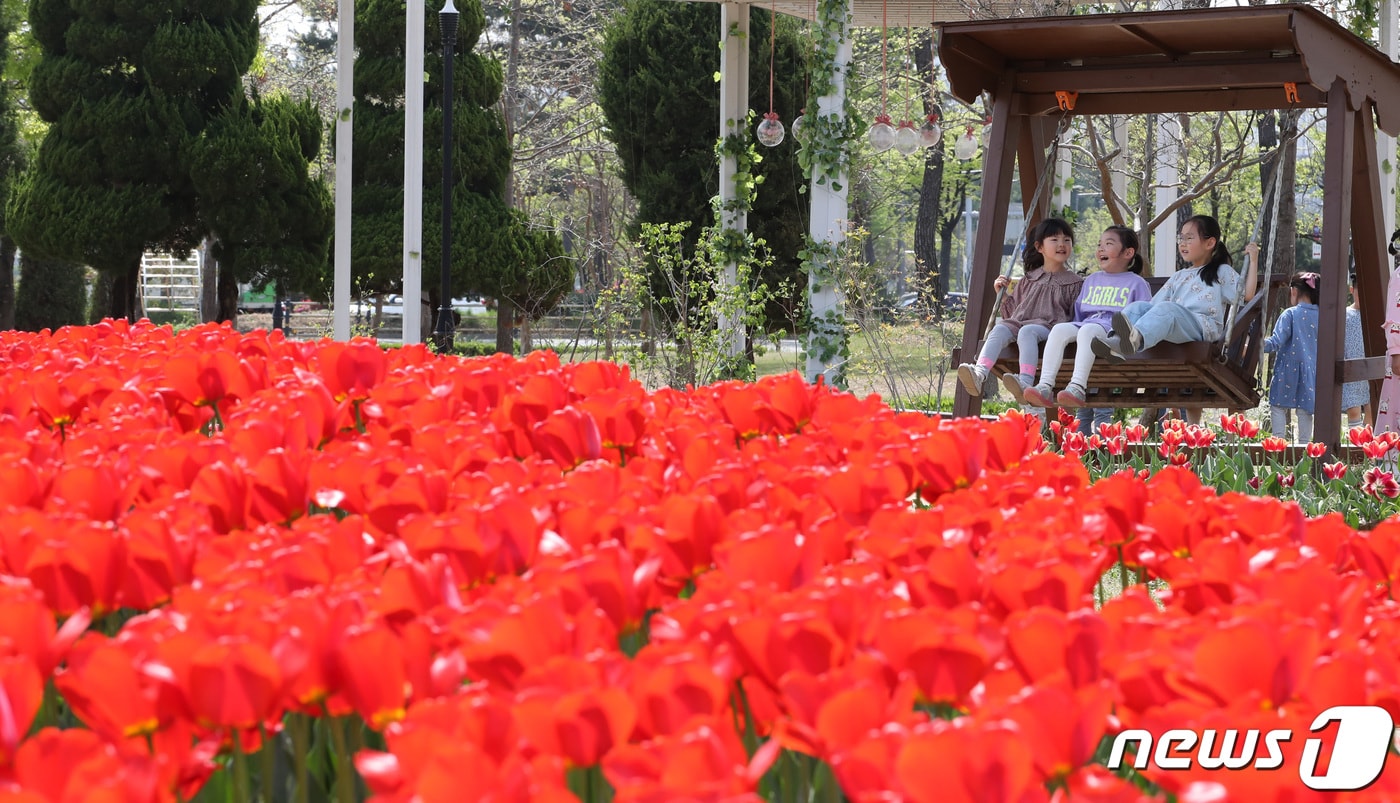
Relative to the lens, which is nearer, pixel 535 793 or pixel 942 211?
pixel 535 793

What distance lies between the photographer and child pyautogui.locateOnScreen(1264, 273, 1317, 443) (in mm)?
9289

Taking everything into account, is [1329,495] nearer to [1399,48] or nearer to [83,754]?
[83,754]

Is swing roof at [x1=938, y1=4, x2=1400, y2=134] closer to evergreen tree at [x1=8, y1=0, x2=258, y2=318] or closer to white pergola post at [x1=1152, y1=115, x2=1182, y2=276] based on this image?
white pergola post at [x1=1152, y1=115, x2=1182, y2=276]

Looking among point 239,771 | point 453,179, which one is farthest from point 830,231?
point 239,771

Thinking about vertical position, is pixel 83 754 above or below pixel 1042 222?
A: below

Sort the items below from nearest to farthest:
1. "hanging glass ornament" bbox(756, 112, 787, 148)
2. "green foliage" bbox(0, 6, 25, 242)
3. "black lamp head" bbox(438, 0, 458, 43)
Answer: "hanging glass ornament" bbox(756, 112, 787, 148) < "black lamp head" bbox(438, 0, 458, 43) < "green foliage" bbox(0, 6, 25, 242)

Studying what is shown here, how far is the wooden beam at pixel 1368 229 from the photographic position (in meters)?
7.40

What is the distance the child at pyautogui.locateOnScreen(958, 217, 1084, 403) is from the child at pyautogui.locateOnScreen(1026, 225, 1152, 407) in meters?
0.10

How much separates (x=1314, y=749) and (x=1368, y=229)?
740 centimetres

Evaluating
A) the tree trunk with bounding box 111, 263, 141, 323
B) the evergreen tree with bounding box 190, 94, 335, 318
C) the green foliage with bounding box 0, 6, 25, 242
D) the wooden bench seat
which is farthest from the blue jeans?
the green foliage with bounding box 0, 6, 25, 242

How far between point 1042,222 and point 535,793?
326 inches

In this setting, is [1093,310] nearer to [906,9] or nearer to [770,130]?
[770,130]

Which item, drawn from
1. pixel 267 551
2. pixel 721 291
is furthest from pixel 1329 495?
pixel 721 291

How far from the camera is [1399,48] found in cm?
1163
